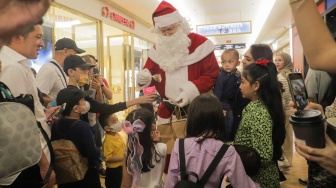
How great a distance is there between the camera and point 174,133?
1.98 meters

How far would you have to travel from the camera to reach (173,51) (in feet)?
7.75

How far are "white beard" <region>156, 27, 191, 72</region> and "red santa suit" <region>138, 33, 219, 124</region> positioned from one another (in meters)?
0.04

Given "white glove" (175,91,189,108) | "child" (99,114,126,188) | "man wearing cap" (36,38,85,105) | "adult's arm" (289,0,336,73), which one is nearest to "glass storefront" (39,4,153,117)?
"man wearing cap" (36,38,85,105)

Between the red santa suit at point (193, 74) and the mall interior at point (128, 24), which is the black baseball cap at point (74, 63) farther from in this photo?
the mall interior at point (128, 24)

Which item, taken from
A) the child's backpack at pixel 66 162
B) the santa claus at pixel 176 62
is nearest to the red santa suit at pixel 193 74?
the santa claus at pixel 176 62

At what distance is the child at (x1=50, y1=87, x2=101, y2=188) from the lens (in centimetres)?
195

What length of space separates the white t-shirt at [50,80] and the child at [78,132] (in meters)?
0.39

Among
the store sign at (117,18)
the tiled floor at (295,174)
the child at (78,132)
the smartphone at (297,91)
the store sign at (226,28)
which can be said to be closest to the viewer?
the smartphone at (297,91)

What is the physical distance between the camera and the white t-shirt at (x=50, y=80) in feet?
7.84

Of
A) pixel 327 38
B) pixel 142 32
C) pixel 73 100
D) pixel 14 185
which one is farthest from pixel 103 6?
pixel 327 38

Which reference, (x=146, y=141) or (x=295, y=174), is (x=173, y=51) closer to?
(x=146, y=141)

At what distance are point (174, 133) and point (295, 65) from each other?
20.1 feet

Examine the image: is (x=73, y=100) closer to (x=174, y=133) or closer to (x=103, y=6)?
(x=174, y=133)

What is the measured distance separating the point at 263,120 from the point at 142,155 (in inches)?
31.1
